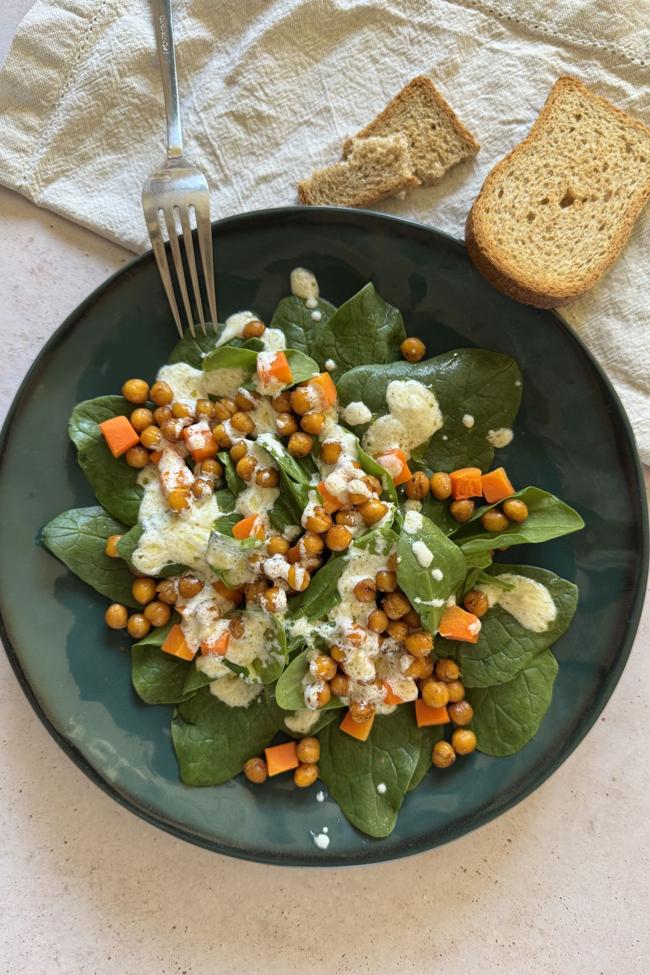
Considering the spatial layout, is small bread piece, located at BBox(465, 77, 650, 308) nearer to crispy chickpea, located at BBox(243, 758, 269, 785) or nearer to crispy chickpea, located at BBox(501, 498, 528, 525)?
crispy chickpea, located at BBox(501, 498, 528, 525)

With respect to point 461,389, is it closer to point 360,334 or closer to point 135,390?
point 360,334

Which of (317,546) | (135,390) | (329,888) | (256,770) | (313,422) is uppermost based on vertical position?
(313,422)

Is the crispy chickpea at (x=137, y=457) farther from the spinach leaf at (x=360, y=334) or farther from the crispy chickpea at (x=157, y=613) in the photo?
the spinach leaf at (x=360, y=334)

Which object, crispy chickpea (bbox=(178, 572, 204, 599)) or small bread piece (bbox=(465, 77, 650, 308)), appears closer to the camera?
crispy chickpea (bbox=(178, 572, 204, 599))

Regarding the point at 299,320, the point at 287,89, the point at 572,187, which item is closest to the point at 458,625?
the point at 299,320

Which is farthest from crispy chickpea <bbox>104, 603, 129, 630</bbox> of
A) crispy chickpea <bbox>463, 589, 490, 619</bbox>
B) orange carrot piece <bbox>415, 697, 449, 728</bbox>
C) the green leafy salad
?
crispy chickpea <bbox>463, 589, 490, 619</bbox>

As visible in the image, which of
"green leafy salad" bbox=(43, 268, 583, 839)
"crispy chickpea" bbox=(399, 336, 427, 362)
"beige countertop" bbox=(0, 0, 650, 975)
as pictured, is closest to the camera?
"green leafy salad" bbox=(43, 268, 583, 839)
